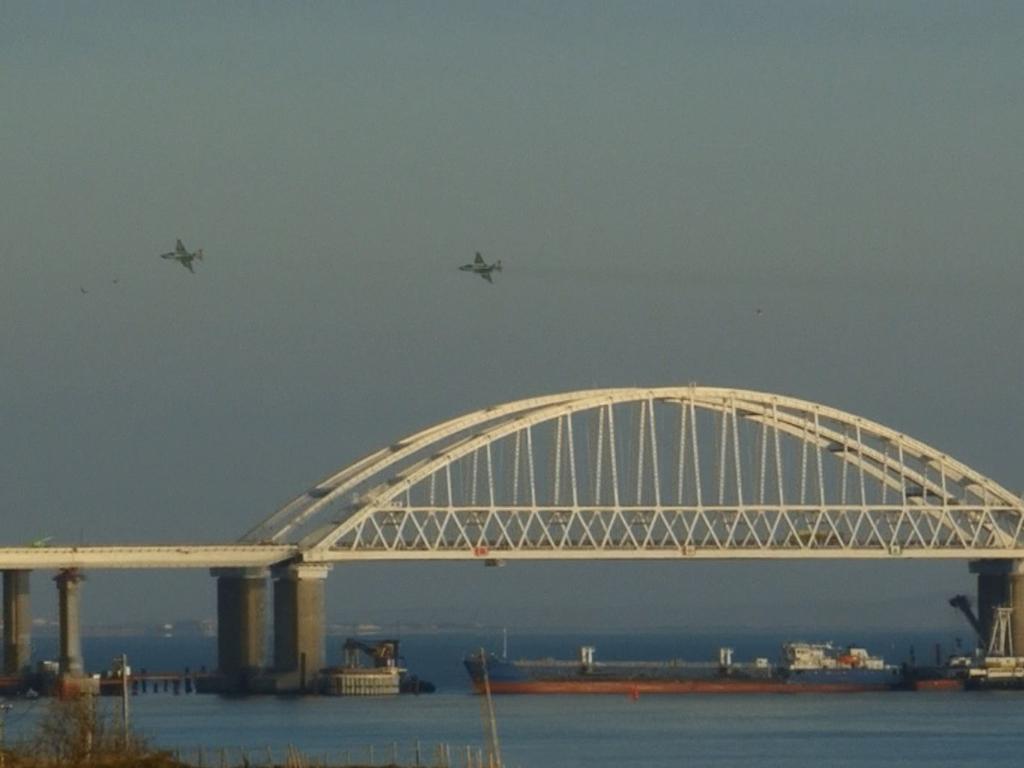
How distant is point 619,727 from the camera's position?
129m

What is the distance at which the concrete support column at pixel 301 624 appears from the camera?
517 ft

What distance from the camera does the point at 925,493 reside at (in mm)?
167500

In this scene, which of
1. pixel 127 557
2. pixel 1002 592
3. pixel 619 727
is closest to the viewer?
pixel 619 727

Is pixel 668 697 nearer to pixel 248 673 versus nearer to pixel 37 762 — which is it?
pixel 248 673

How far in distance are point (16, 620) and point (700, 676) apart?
30.1 meters

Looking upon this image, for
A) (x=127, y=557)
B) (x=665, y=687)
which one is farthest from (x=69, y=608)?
(x=665, y=687)

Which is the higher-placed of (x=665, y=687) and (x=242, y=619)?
(x=242, y=619)

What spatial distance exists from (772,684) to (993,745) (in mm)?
42361

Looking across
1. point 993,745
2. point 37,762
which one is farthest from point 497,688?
point 37,762

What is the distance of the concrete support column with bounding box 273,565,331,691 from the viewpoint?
15750 cm

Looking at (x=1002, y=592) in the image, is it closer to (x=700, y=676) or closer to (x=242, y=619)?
(x=700, y=676)

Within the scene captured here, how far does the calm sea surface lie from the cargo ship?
120 inches

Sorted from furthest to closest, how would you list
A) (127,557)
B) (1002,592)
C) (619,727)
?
1. (1002,592)
2. (127,557)
3. (619,727)

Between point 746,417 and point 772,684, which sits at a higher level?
point 746,417
